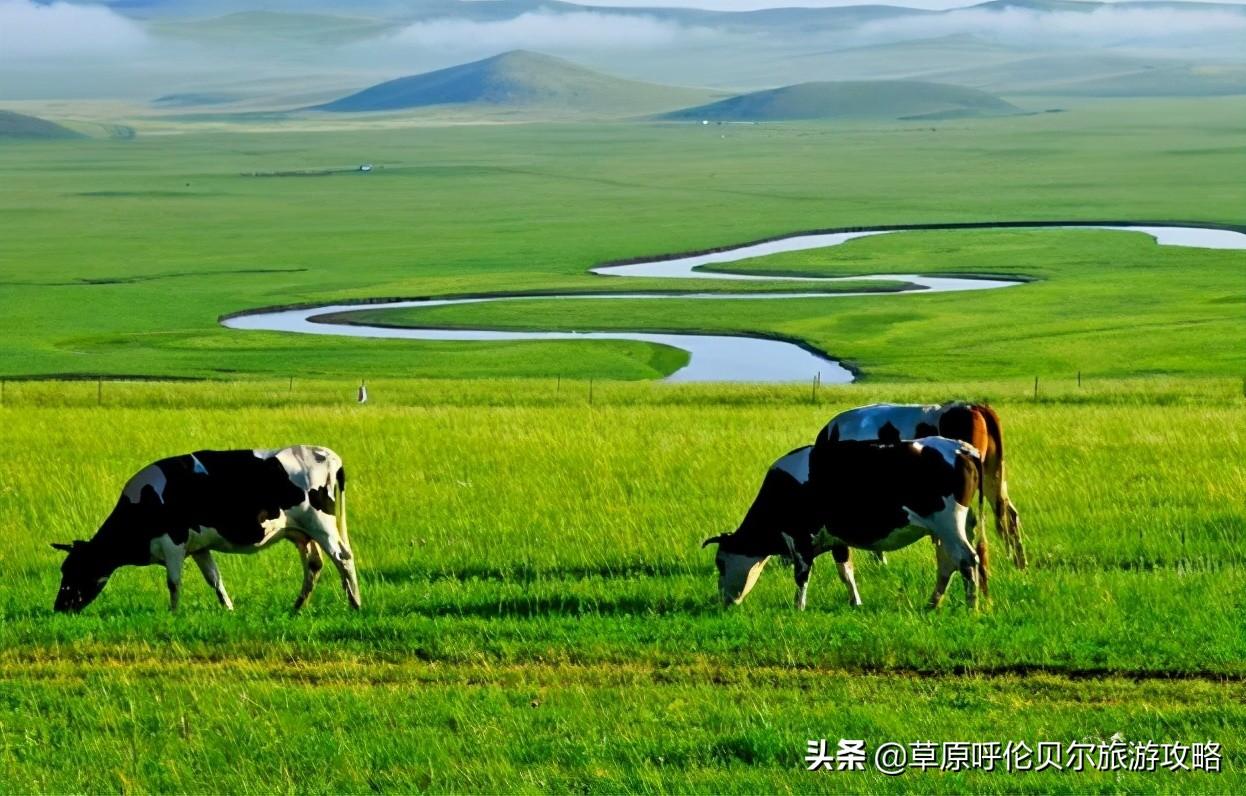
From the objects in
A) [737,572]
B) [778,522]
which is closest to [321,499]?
[737,572]

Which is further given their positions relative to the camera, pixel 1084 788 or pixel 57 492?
pixel 57 492

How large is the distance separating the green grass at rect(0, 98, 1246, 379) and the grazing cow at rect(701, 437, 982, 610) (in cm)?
4230

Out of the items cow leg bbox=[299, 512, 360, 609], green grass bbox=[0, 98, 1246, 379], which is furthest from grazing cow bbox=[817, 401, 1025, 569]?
green grass bbox=[0, 98, 1246, 379]

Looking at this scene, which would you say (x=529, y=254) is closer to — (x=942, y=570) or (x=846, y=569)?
(x=846, y=569)

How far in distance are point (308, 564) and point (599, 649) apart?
10.5 feet

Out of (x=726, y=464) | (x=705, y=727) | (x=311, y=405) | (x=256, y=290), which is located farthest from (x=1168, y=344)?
(x=705, y=727)

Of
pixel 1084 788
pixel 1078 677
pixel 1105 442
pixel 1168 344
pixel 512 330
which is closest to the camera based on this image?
pixel 1084 788

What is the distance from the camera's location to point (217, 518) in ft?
48.6

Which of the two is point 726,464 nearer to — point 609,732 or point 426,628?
point 426,628

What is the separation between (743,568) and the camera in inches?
592

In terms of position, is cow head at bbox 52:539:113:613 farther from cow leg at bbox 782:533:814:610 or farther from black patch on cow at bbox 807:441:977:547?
black patch on cow at bbox 807:441:977:547

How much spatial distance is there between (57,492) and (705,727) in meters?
13.3

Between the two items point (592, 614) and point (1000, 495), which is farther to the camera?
point (1000, 495)

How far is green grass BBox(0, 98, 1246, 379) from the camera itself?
209ft
